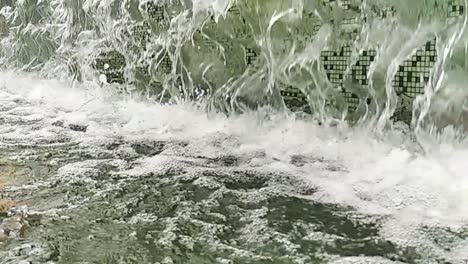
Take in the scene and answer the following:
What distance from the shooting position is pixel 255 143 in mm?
3160

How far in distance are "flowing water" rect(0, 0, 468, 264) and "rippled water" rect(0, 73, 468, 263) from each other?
0.4 inches

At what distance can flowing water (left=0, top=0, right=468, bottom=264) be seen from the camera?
5.49ft

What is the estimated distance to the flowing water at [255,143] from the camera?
1.67 meters

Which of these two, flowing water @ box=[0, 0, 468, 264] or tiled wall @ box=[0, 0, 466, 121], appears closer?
flowing water @ box=[0, 0, 468, 264]

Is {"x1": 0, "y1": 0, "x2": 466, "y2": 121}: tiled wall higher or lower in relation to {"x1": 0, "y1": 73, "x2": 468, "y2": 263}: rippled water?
higher

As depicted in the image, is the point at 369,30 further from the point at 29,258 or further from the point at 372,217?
the point at 29,258

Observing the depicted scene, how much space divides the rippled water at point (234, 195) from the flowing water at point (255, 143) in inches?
0.4

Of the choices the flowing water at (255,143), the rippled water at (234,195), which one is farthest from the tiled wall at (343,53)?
the rippled water at (234,195)

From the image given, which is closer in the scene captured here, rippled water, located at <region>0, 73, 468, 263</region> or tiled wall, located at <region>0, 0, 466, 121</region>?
rippled water, located at <region>0, 73, 468, 263</region>

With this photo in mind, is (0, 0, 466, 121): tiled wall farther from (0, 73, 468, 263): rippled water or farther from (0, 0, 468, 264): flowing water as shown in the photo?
(0, 73, 468, 263): rippled water

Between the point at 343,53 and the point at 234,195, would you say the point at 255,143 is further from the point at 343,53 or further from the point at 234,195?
the point at 234,195

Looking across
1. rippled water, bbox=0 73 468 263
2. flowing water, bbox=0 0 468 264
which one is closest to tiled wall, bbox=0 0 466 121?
flowing water, bbox=0 0 468 264

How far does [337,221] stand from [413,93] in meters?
1.41

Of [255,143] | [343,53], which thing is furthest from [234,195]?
[343,53]
